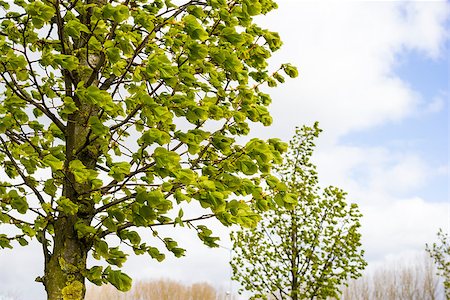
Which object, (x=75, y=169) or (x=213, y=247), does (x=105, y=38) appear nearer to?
(x=75, y=169)

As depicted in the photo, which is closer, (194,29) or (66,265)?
(194,29)

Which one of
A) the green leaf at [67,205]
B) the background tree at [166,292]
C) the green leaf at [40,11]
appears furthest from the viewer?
the background tree at [166,292]

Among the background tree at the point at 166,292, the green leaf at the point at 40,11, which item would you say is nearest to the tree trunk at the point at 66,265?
the green leaf at the point at 40,11

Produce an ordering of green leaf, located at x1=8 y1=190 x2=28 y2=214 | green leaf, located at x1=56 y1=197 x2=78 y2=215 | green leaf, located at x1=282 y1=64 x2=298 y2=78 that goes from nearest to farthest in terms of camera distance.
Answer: green leaf, located at x1=56 y1=197 x2=78 y2=215 → green leaf, located at x1=8 y1=190 x2=28 y2=214 → green leaf, located at x1=282 y1=64 x2=298 y2=78

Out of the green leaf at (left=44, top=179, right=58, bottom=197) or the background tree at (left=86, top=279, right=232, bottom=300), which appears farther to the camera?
the background tree at (left=86, top=279, right=232, bottom=300)

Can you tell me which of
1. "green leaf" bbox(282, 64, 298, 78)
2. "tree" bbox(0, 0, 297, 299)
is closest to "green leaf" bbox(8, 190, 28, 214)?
"tree" bbox(0, 0, 297, 299)

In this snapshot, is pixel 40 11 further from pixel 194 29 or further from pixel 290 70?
pixel 290 70

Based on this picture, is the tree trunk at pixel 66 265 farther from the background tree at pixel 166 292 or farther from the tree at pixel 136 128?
the background tree at pixel 166 292

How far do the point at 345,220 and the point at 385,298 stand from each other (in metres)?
17.0

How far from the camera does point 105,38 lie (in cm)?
531

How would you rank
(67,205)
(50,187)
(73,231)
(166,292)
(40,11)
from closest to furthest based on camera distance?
(40,11)
(67,205)
(50,187)
(73,231)
(166,292)

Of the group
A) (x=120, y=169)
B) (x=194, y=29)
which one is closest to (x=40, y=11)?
(x=194, y=29)

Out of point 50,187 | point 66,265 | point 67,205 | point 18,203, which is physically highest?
point 50,187

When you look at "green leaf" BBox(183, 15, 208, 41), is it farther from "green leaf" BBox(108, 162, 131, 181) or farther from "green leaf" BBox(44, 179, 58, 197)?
"green leaf" BBox(44, 179, 58, 197)
